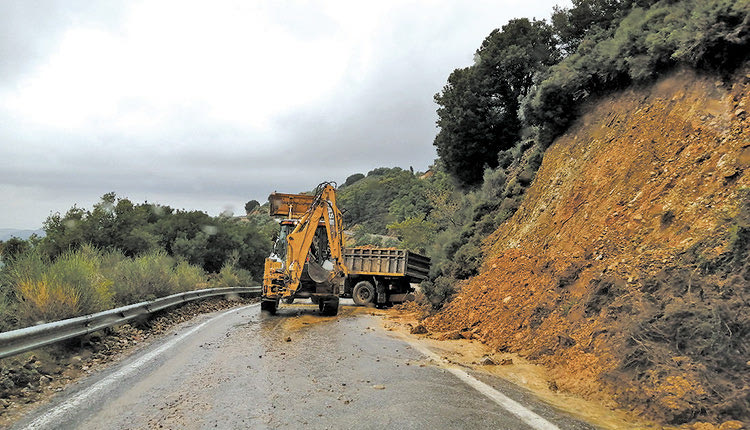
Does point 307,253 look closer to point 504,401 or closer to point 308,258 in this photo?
point 308,258

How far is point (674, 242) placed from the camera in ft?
23.7

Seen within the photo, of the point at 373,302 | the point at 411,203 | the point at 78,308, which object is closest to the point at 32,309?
the point at 78,308

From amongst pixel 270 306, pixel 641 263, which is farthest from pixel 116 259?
pixel 641 263

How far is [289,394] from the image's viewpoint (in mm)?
5340

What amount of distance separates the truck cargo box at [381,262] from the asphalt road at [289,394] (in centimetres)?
1030

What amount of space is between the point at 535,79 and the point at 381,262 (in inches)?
386

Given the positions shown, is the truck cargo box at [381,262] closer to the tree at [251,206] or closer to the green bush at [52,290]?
the green bush at [52,290]

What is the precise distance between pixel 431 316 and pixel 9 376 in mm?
Answer: 9320

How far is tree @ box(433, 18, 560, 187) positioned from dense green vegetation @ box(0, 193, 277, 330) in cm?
1613

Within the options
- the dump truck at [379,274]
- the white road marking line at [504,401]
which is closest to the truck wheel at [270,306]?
the dump truck at [379,274]

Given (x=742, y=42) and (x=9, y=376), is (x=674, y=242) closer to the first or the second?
(x=742, y=42)

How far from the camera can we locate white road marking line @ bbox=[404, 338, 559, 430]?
4.39 metres

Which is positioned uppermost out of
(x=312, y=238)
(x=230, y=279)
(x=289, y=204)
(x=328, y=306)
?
(x=289, y=204)

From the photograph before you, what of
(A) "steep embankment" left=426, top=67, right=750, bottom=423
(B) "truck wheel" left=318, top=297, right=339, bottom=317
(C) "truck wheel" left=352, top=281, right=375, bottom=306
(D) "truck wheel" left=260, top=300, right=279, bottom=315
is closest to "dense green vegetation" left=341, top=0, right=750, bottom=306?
(A) "steep embankment" left=426, top=67, right=750, bottom=423
